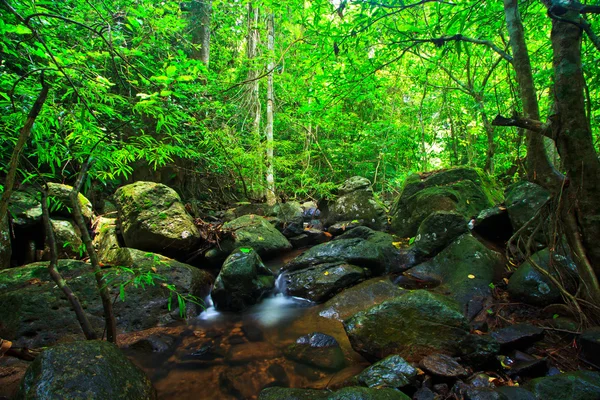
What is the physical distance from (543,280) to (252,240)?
5.56m

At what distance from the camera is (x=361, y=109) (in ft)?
56.5

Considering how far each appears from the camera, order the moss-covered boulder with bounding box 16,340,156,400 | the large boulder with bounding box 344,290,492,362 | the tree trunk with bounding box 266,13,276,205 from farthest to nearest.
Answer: the tree trunk with bounding box 266,13,276,205
the large boulder with bounding box 344,290,492,362
the moss-covered boulder with bounding box 16,340,156,400

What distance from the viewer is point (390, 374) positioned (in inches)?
111

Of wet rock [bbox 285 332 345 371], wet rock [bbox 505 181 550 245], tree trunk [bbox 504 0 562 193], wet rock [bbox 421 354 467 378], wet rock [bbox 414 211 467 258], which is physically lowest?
wet rock [bbox 285 332 345 371]

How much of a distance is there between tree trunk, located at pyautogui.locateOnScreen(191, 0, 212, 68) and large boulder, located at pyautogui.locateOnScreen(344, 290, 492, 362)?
937cm

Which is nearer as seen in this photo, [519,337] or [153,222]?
[519,337]

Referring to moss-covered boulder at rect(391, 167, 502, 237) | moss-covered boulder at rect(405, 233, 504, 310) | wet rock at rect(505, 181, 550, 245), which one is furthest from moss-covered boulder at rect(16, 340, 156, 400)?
moss-covered boulder at rect(391, 167, 502, 237)

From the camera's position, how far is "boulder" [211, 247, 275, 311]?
5.53m

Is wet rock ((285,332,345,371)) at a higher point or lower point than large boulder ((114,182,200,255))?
lower

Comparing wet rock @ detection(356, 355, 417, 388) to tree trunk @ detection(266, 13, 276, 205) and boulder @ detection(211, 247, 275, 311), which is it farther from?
tree trunk @ detection(266, 13, 276, 205)

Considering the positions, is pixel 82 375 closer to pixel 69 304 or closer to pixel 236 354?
pixel 236 354

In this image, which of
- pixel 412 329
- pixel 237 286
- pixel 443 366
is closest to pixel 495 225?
pixel 412 329

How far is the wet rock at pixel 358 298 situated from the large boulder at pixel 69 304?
2.44m

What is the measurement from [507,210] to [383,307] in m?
3.33
